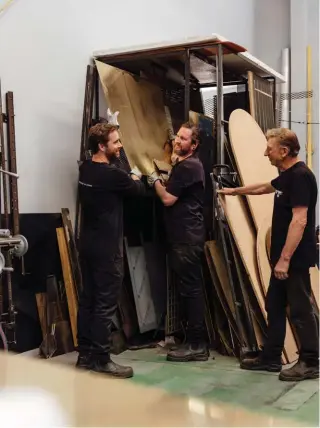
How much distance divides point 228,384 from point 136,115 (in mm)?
2181

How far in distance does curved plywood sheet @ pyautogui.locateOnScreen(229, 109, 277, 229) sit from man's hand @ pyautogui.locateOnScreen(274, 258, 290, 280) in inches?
32.0

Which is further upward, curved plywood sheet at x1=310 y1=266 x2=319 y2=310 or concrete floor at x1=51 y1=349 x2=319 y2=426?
curved plywood sheet at x1=310 y1=266 x2=319 y2=310

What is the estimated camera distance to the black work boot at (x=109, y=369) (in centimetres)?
319

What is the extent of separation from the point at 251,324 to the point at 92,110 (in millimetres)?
1994

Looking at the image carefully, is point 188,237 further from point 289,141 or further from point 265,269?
point 289,141

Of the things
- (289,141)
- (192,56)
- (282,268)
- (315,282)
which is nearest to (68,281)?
(282,268)

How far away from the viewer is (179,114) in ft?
16.5

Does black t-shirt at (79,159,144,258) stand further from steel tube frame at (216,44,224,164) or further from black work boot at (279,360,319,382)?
black work boot at (279,360,319,382)

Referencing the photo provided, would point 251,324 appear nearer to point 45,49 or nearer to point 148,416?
point 45,49

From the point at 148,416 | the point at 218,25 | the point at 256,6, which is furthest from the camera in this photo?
the point at 256,6

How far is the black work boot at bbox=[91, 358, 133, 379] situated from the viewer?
3.19 meters

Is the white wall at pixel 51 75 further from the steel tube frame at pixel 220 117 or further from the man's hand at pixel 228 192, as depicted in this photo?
the man's hand at pixel 228 192

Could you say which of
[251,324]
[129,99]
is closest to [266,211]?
[251,324]

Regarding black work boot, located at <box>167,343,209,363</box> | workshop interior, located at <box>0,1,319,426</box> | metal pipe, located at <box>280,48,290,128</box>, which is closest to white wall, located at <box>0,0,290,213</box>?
workshop interior, located at <box>0,1,319,426</box>
